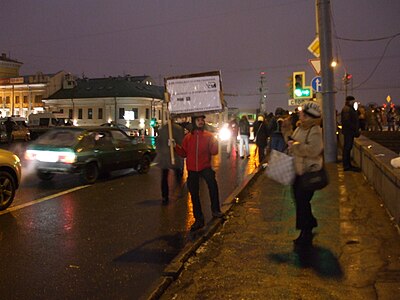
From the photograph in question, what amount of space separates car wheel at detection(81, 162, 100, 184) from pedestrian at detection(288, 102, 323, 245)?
704 centimetres

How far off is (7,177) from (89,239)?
9.69 ft

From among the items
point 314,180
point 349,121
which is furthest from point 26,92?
point 314,180

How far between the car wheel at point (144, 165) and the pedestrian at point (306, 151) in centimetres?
856

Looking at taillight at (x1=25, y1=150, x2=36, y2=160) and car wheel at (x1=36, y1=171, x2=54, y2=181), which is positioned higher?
taillight at (x1=25, y1=150, x2=36, y2=160)

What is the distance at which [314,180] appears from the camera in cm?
549

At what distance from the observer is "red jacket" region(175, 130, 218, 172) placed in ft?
22.5

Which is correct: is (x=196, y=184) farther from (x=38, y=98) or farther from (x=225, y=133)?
(x=38, y=98)

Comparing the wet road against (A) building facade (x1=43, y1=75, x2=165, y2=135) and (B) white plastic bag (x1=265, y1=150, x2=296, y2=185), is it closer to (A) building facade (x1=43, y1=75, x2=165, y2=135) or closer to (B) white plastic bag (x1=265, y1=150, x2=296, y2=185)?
(B) white plastic bag (x1=265, y1=150, x2=296, y2=185)

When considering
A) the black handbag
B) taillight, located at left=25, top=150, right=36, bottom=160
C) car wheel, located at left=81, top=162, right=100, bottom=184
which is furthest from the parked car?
the black handbag

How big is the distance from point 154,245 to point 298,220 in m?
1.96

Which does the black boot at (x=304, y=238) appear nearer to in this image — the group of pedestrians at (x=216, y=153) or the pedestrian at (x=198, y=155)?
the group of pedestrians at (x=216, y=153)

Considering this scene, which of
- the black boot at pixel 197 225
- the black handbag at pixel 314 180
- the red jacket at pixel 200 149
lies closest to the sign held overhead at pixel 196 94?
the red jacket at pixel 200 149

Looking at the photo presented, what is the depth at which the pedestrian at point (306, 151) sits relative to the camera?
18.0 ft

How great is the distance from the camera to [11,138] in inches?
1284
